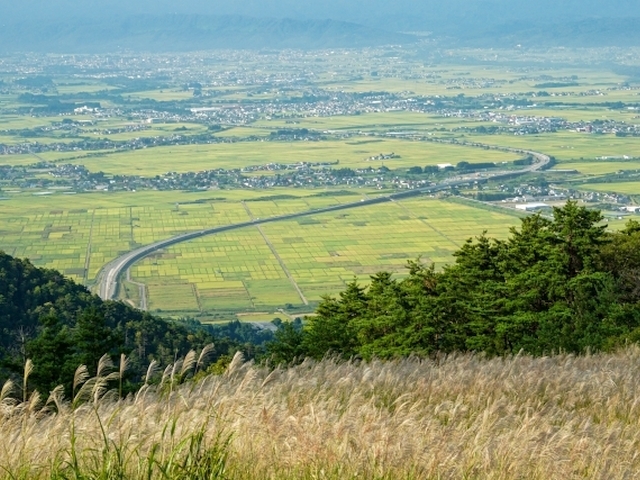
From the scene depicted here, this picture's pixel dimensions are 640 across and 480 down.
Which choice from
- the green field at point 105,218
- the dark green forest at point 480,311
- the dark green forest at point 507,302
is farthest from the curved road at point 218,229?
the dark green forest at point 507,302

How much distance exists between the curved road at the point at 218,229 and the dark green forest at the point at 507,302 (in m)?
37.0

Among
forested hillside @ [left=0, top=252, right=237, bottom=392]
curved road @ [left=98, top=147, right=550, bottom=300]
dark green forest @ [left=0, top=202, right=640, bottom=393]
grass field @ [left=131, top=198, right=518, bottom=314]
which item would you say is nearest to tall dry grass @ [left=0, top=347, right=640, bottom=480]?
dark green forest @ [left=0, top=202, right=640, bottom=393]

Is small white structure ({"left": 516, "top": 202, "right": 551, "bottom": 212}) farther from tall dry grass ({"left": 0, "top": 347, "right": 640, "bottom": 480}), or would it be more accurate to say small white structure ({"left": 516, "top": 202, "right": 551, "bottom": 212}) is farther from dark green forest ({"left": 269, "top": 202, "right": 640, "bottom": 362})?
tall dry grass ({"left": 0, "top": 347, "right": 640, "bottom": 480})

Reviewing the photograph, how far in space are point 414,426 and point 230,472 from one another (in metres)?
1.26

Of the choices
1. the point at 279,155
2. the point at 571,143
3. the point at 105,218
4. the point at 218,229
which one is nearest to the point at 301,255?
the point at 218,229

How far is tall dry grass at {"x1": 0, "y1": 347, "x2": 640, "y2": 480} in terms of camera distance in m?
5.34

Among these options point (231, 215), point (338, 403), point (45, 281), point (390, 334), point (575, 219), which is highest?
point (338, 403)

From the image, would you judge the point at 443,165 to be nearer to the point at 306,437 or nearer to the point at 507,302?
the point at 507,302

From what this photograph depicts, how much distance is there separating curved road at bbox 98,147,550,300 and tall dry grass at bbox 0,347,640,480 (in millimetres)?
55468

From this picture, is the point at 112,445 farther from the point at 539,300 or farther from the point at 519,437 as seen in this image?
the point at 539,300

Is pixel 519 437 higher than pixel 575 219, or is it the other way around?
pixel 519 437

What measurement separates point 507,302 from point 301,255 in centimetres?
5221

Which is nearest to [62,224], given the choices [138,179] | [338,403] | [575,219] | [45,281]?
[138,179]

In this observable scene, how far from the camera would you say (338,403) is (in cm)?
726
